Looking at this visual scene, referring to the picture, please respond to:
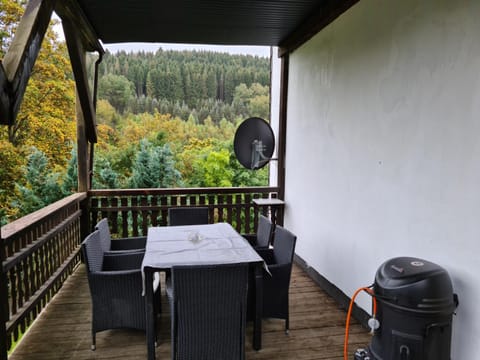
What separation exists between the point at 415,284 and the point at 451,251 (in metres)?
0.41

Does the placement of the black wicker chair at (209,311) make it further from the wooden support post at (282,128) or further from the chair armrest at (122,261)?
the wooden support post at (282,128)

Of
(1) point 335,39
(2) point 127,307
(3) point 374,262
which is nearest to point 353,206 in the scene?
(3) point 374,262

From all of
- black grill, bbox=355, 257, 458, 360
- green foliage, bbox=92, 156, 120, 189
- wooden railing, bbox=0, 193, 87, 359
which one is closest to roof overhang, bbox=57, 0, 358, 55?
wooden railing, bbox=0, 193, 87, 359

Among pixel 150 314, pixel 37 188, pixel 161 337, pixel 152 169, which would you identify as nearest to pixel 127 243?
pixel 161 337

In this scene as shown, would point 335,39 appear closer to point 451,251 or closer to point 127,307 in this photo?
point 451,251

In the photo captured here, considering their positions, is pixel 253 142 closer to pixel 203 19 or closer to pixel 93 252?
pixel 203 19

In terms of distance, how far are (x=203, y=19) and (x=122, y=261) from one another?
2947 millimetres

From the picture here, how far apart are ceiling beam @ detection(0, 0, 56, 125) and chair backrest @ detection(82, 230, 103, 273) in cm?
96

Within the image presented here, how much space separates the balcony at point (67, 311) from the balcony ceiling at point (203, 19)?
2.21m

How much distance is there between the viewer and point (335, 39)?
3.62m

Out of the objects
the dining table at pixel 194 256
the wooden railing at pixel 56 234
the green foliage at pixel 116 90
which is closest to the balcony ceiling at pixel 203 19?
the wooden railing at pixel 56 234

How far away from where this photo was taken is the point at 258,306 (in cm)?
261

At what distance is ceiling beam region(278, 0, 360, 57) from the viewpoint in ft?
11.1

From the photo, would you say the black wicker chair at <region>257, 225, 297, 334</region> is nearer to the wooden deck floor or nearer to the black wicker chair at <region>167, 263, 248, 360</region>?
the wooden deck floor
